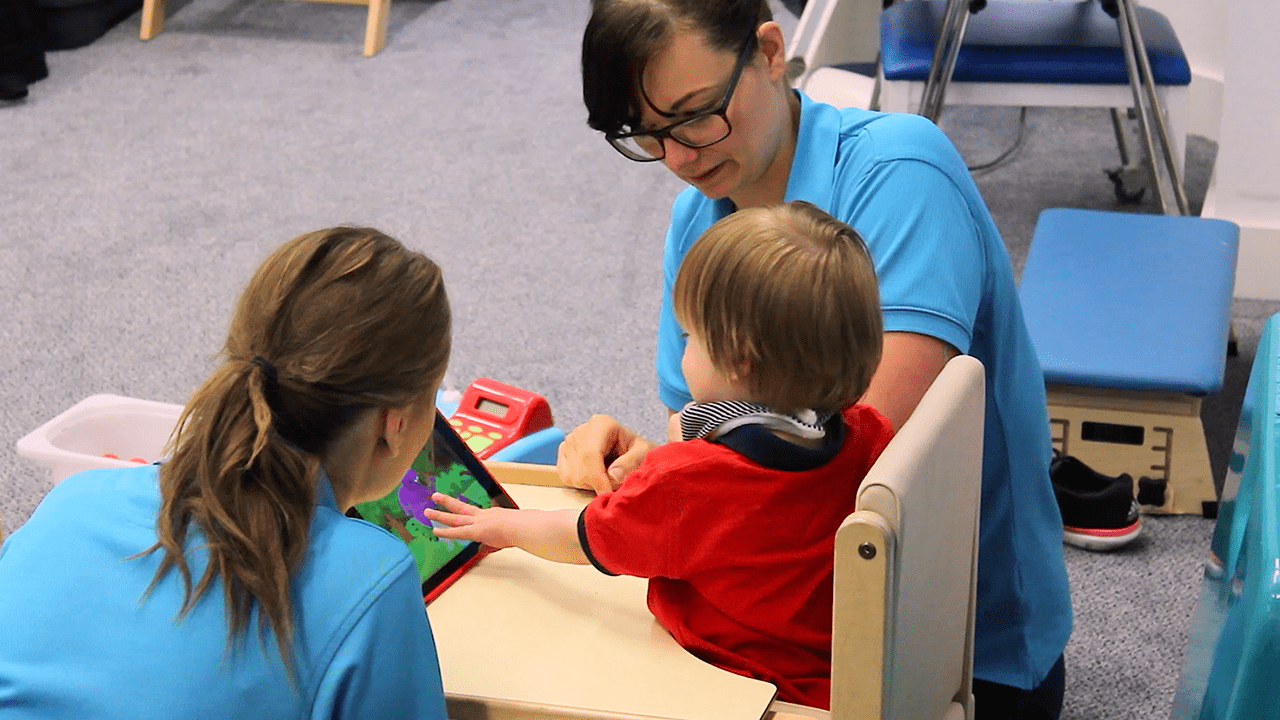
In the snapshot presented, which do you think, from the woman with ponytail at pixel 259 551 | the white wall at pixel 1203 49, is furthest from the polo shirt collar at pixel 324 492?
the white wall at pixel 1203 49

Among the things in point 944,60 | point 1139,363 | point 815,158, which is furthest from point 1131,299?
point 815,158

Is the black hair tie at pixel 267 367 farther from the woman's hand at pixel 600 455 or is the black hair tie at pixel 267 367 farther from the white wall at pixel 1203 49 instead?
the white wall at pixel 1203 49

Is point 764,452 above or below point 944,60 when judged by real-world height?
above

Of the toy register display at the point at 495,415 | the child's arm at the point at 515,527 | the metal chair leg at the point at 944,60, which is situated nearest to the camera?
the child's arm at the point at 515,527

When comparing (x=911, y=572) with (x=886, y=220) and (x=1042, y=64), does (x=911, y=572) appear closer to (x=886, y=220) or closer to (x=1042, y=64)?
(x=886, y=220)

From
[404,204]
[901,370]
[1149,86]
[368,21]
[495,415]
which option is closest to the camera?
[901,370]

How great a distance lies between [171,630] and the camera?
84 cm

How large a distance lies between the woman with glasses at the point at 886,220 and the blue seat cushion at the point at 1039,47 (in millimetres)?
1600

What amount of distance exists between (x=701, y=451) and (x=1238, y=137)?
2226 mm

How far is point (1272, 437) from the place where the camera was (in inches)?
38.6

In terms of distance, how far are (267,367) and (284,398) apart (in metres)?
0.02

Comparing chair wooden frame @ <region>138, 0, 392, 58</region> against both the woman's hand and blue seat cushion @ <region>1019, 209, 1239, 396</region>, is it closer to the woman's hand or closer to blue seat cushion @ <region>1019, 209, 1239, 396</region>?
blue seat cushion @ <region>1019, 209, 1239, 396</region>

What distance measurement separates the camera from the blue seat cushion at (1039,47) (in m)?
2.77

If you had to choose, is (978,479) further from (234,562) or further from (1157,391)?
(1157,391)
